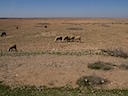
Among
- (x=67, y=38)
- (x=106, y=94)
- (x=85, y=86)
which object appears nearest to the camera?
(x=106, y=94)

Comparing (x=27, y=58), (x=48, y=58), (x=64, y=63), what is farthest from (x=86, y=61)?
(x=27, y=58)

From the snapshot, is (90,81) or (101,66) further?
(101,66)

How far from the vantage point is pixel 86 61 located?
607 inches

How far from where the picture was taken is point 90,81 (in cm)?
1146

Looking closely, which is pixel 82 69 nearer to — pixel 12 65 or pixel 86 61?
pixel 86 61

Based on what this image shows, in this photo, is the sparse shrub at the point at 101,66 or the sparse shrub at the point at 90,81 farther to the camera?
the sparse shrub at the point at 101,66

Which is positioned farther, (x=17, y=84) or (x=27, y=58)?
(x=27, y=58)

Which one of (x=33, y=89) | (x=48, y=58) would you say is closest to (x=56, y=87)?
(x=33, y=89)

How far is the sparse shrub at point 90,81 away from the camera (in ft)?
36.8

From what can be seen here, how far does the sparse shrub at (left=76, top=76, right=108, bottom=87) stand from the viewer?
11.2 meters

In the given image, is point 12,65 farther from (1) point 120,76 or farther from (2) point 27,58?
(1) point 120,76

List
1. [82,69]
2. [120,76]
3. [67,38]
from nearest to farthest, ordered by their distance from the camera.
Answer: [120,76] → [82,69] → [67,38]

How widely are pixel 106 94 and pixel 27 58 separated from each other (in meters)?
7.37

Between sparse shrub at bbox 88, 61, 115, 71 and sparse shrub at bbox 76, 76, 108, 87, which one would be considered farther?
sparse shrub at bbox 88, 61, 115, 71
